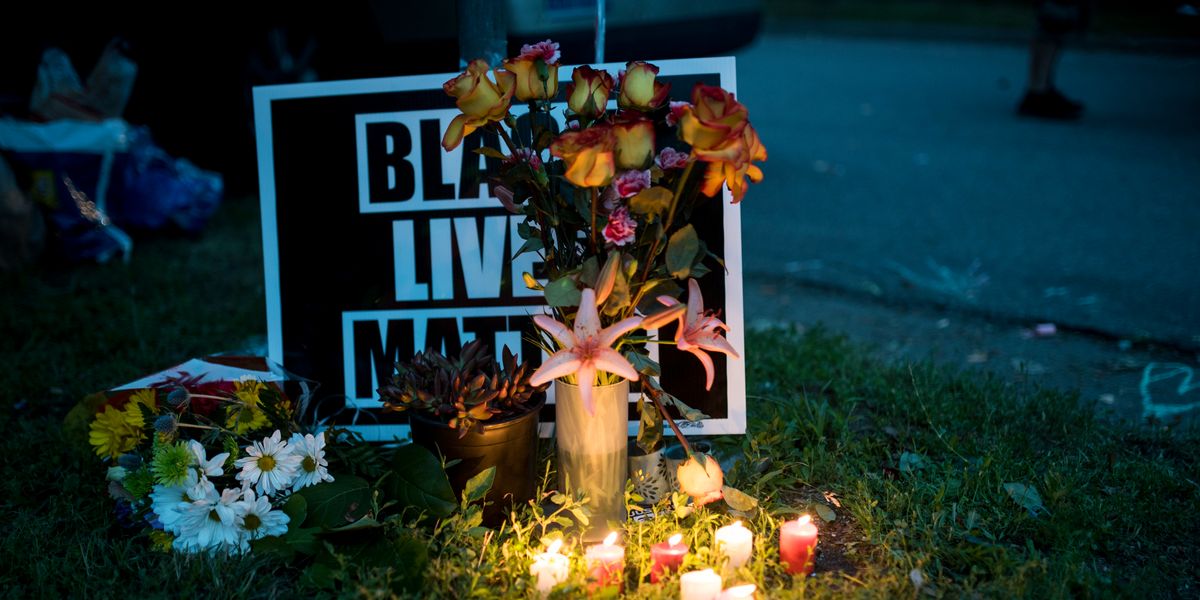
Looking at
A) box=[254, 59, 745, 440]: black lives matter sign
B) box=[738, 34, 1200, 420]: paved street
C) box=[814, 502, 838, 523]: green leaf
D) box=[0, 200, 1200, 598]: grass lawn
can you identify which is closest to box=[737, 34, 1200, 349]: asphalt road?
box=[738, 34, 1200, 420]: paved street

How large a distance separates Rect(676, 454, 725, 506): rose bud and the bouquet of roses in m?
0.77

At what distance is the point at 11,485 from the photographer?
2.60m

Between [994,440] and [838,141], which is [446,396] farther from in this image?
[838,141]

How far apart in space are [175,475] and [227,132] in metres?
4.14

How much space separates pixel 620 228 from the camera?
6.78 feet

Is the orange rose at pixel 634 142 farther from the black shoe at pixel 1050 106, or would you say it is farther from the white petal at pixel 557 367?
the black shoe at pixel 1050 106

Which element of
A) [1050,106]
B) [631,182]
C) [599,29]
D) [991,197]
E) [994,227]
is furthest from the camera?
[1050,106]

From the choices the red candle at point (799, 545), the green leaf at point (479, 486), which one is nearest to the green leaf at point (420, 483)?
the green leaf at point (479, 486)

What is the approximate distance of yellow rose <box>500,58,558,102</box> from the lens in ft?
6.92

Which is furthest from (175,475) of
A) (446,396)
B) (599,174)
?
(599,174)

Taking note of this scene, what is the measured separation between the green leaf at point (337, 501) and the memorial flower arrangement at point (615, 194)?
503 millimetres

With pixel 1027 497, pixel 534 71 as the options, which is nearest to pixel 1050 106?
pixel 1027 497

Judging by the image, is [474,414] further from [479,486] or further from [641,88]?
[641,88]

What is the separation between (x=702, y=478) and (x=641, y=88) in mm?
821
